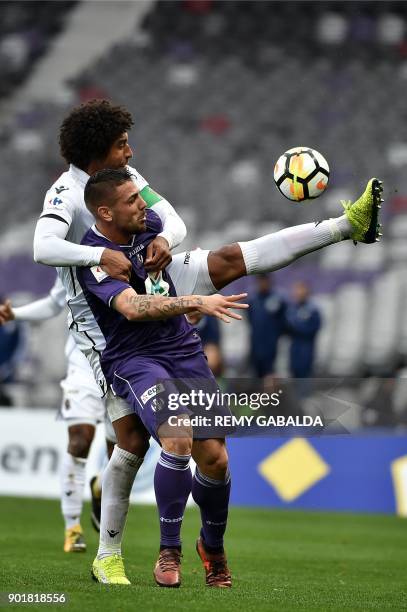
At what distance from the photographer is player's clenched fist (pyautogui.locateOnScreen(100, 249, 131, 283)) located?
603 centimetres

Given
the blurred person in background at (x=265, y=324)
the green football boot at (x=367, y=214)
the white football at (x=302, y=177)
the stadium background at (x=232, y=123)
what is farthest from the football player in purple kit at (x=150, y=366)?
the stadium background at (x=232, y=123)

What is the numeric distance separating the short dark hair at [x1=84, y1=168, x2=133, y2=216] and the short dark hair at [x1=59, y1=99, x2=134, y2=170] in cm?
51

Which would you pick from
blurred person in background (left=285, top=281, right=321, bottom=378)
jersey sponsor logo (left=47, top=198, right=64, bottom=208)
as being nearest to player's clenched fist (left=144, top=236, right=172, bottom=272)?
jersey sponsor logo (left=47, top=198, right=64, bottom=208)

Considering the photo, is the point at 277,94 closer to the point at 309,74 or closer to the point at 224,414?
the point at 309,74

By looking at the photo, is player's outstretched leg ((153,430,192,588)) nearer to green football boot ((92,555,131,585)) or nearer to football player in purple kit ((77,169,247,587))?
football player in purple kit ((77,169,247,587))

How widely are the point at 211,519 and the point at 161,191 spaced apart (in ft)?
42.3

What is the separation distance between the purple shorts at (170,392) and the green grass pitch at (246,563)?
817 millimetres

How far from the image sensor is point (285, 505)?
1313 centimetres

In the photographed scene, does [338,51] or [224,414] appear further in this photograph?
[338,51]

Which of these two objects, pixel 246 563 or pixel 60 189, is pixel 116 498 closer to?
pixel 60 189

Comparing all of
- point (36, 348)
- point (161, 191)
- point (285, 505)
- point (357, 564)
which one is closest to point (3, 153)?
point (161, 191)

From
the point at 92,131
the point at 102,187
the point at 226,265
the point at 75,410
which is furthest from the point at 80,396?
the point at 102,187

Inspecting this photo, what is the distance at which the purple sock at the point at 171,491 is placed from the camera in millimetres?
5941

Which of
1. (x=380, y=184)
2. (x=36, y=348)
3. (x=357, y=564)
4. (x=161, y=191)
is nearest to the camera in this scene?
(x=380, y=184)
